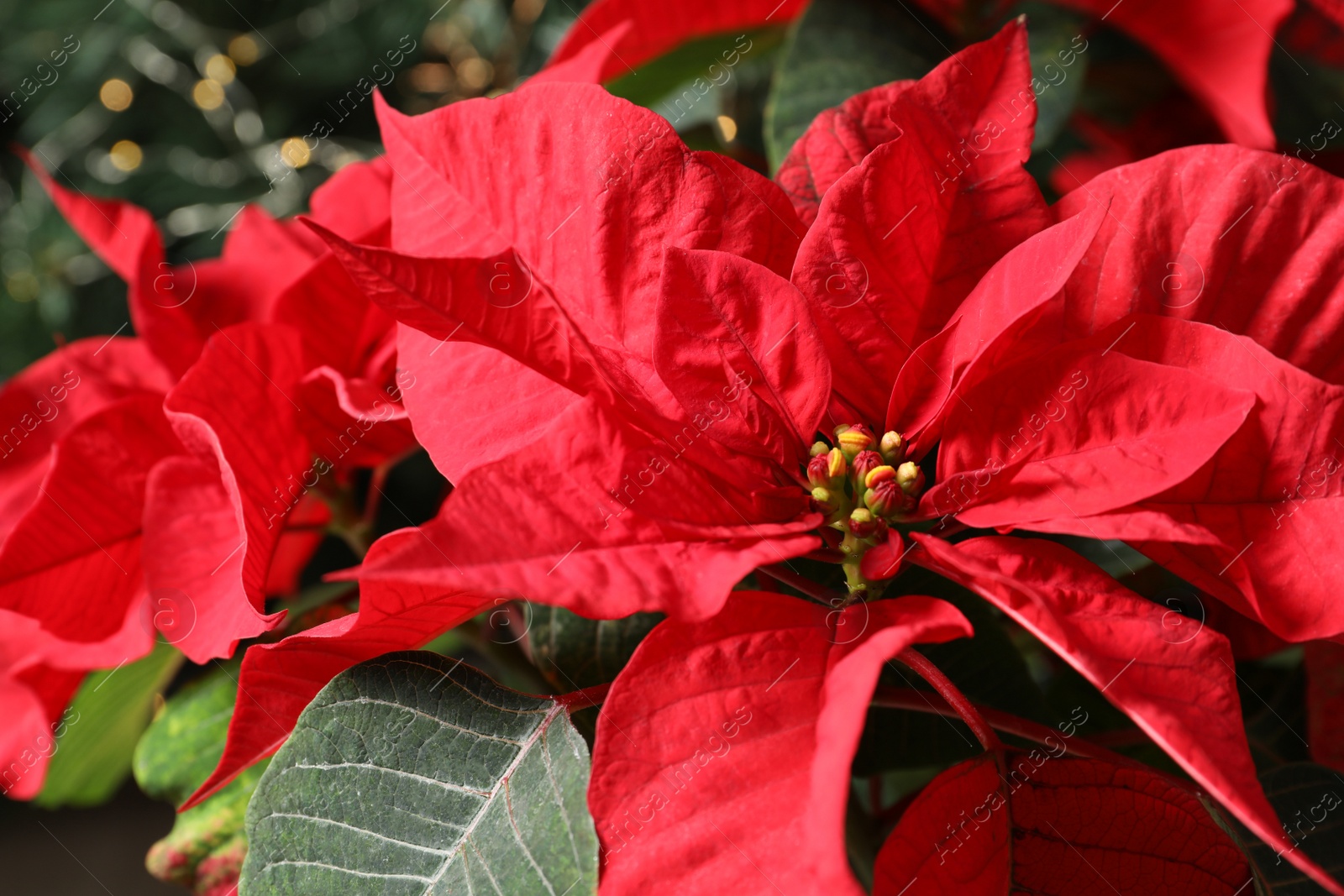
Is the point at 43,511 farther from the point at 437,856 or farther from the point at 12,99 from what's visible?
the point at 12,99

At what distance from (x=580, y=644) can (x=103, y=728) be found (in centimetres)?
29

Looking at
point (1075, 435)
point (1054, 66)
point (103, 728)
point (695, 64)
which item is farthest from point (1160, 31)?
point (103, 728)

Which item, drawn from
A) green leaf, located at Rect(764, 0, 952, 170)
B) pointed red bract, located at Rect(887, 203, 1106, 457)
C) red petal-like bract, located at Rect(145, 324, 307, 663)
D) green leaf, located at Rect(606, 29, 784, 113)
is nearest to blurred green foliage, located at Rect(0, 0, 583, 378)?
green leaf, located at Rect(606, 29, 784, 113)

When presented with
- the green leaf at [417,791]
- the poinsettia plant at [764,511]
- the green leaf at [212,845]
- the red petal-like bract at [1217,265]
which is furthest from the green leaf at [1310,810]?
the green leaf at [212,845]

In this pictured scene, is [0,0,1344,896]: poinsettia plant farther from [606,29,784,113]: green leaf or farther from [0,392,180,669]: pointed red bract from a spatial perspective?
[606,29,784,113]: green leaf

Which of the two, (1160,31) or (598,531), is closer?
(598,531)

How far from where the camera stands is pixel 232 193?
734 millimetres

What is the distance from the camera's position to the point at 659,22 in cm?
47

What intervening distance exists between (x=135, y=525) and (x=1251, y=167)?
38 cm

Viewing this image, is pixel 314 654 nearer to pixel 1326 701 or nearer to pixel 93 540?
pixel 93 540

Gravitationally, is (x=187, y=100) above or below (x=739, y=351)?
above

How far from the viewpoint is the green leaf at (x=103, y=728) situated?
1.45 ft

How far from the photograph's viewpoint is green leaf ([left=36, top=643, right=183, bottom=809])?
0.44m

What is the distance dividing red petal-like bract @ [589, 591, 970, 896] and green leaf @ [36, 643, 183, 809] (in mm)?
300
